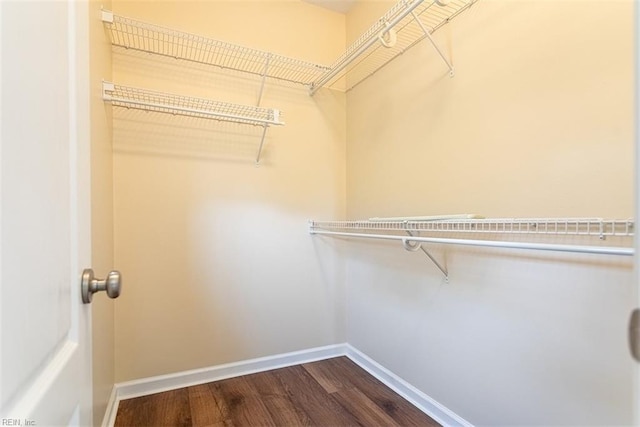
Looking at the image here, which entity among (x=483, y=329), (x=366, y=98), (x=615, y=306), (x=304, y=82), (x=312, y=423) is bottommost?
(x=312, y=423)

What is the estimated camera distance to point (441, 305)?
5.07 feet

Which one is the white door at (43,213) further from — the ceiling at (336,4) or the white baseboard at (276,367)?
the ceiling at (336,4)

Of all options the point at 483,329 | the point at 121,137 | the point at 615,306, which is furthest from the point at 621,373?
the point at 121,137

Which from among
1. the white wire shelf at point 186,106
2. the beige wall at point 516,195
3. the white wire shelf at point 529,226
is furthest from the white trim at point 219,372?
the white wire shelf at point 186,106

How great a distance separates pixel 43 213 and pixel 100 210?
3.22 feet

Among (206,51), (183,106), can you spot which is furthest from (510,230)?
(206,51)

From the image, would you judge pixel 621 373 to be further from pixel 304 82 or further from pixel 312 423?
pixel 304 82

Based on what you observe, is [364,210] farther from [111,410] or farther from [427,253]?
[111,410]

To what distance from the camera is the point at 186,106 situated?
72.2 inches

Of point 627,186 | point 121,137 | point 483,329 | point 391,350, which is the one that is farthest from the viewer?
point 391,350

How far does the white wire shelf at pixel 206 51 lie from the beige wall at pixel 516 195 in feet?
2.05

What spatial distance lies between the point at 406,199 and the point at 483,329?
2.46 ft

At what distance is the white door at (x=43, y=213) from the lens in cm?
35

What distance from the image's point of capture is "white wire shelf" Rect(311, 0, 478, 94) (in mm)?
1417
